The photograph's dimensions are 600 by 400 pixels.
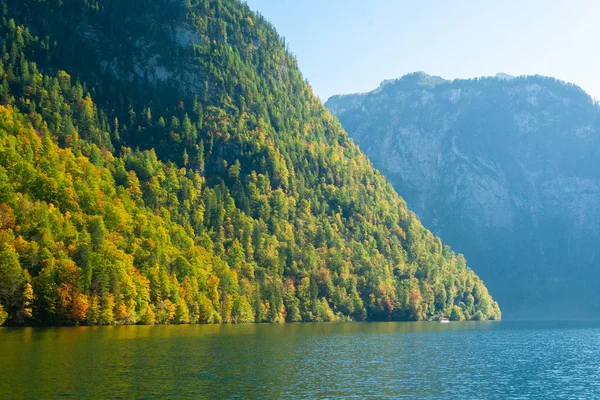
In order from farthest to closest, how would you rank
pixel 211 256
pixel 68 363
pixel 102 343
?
1. pixel 211 256
2. pixel 102 343
3. pixel 68 363

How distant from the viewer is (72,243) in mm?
128875

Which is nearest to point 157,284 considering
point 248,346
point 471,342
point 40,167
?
point 40,167

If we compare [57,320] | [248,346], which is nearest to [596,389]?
[248,346]

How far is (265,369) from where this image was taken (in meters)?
72.2

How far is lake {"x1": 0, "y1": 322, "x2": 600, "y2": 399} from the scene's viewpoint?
56.9 metres

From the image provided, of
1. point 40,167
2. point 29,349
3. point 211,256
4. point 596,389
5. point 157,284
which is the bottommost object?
point 596,389

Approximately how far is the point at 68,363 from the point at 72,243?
220 ft

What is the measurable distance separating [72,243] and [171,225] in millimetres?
69621

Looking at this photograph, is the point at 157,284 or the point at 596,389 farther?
the point at 157,284

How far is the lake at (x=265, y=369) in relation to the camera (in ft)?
187

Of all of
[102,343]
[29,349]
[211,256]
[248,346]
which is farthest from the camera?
[211,256]

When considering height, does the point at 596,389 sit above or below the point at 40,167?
below

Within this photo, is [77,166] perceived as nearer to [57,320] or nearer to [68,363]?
[57,320]

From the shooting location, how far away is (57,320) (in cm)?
11719
